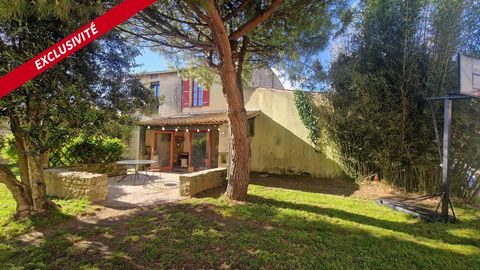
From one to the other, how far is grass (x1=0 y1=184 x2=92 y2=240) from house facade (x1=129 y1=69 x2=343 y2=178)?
20.6ft

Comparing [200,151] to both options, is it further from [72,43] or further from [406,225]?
[72,43]

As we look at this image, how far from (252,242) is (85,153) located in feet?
29.5

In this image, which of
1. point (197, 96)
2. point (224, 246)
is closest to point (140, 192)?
point (224, 246)

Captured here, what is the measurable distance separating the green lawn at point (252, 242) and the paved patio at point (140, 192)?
978 millimetres

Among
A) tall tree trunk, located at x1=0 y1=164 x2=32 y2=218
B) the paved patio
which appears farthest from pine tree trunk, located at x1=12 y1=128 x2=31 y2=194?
the paved patio

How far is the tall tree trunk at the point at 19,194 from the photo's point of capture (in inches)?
214

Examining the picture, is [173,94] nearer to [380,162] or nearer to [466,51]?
[380,162]

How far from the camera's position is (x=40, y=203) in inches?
230

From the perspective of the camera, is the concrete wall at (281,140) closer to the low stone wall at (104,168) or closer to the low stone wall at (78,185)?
the low stone wall at (104,168)

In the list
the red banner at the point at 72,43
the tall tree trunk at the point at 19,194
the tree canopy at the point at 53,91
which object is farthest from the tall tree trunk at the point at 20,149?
the red banner at the point at 72,43

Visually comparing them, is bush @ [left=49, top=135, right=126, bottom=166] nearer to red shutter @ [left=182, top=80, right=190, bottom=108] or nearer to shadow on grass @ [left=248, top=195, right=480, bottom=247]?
red shutter @ [left=182, top=80, right=190, bottom=108]

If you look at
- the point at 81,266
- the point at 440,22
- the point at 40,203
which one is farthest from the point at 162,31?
the point at 440,22

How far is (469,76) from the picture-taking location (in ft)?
18.5

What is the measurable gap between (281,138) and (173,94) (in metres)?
6.81
